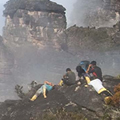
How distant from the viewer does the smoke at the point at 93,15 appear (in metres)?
80.4

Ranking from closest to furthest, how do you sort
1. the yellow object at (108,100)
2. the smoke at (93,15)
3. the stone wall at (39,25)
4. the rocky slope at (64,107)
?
the rocky slope at (64,107), the yellow object at (108,100), the smoke at (93,15), the stone wall at (39,25)

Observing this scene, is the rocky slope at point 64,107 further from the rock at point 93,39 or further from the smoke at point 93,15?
the smoke at point 93,15

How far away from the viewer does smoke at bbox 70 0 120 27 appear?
80.4 metres

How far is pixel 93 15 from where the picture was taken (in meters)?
96.0

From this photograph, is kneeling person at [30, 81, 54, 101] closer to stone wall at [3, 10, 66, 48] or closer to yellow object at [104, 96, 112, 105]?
yellow object at [104, 96, 112, 105]

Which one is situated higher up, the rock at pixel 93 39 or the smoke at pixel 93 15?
the smoke at pixel 93 15

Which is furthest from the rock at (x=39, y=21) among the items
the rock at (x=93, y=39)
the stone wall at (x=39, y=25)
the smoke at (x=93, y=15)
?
the smoke at (x=93, y=15)

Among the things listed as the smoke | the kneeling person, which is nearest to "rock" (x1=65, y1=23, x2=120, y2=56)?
the smoke

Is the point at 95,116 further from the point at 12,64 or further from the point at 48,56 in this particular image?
the point at 12,64

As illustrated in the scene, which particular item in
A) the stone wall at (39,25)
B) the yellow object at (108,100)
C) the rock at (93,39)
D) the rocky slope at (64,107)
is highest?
the stone wall at (39,25)

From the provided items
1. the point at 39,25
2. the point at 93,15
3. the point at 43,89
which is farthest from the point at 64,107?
the point at 93,15

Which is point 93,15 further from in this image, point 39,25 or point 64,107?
point 64,107

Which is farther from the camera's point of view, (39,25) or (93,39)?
(39,25)

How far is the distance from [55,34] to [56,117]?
80.1 m
